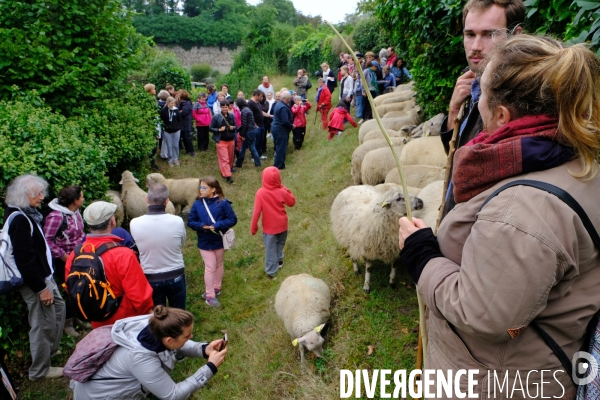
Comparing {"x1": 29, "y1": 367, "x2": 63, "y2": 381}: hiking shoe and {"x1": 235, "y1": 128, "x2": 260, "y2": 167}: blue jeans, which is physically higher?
{"x1": 235, "y1": 128, "x2": 260, "y2": 167}: blue jeans

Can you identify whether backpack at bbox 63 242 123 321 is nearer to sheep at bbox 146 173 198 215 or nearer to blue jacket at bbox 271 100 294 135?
sheep at bbox 146 173 198 215

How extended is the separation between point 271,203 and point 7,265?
3.50 m

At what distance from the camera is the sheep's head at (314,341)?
4.20m

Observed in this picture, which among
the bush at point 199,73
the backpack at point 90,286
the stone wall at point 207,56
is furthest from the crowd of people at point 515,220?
the stone wall at point 207,56

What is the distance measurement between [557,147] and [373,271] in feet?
13.9

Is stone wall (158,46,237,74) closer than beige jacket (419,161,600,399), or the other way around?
beige jacket (419,161,600,399)

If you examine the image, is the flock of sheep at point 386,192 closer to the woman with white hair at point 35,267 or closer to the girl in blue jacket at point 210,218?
the girl in blue jacket at point 210,218

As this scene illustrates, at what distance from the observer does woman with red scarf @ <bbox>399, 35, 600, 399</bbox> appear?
4.02ft

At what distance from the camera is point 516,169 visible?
1320 millimetres

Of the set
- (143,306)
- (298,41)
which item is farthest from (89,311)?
(298,41)

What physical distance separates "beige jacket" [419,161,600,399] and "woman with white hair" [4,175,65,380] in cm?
408

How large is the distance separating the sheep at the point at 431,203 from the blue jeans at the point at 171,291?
3106 mm

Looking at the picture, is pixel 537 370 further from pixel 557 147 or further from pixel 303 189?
pixel 303 189

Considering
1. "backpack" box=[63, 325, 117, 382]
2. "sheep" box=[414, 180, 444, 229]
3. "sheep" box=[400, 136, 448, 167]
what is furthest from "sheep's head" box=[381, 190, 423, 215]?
"backpack" box=[63, 325, 117, 382]
